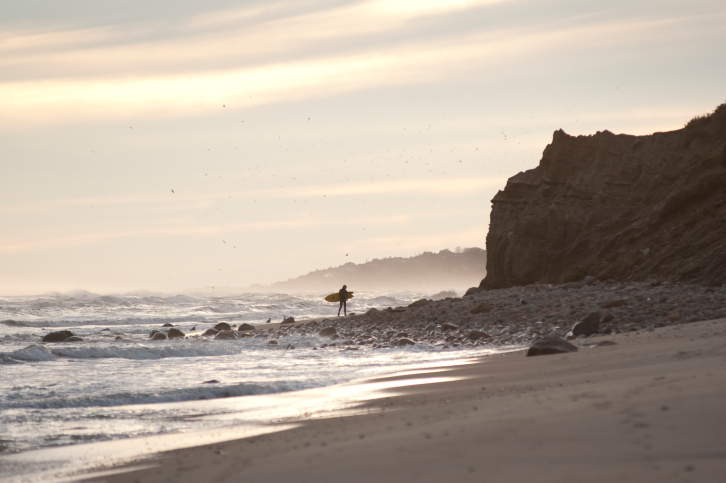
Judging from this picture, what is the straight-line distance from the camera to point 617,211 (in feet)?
90.0

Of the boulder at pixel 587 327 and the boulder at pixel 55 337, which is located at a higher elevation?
the boulder at pixel 587 327

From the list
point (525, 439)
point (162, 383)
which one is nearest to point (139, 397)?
point (162, 383)

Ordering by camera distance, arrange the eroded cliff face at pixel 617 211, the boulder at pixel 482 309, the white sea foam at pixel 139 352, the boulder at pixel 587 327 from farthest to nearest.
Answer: the eroded cliff face at pixel 617 211 → the boulder at pixel 482 309 → the white sea foam at pixel 139 352 → the boulder at pixel 587 327

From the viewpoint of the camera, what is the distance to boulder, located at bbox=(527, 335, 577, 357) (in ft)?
34.8

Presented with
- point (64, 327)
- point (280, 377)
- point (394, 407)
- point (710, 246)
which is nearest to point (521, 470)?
point (394, 407)

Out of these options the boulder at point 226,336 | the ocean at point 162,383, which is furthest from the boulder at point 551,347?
the boulder at point 226,336

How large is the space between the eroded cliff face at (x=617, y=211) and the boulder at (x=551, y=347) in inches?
379

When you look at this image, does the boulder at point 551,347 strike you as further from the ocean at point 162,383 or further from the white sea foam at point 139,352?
the white sea foam at point 139,352

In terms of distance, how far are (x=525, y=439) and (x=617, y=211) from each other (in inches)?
993

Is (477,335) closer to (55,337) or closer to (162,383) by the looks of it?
(162,383)

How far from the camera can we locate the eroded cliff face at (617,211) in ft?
71.3

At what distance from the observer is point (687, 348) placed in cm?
763

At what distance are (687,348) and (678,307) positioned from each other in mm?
7318

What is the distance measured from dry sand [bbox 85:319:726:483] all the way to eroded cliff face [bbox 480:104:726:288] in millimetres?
14291
